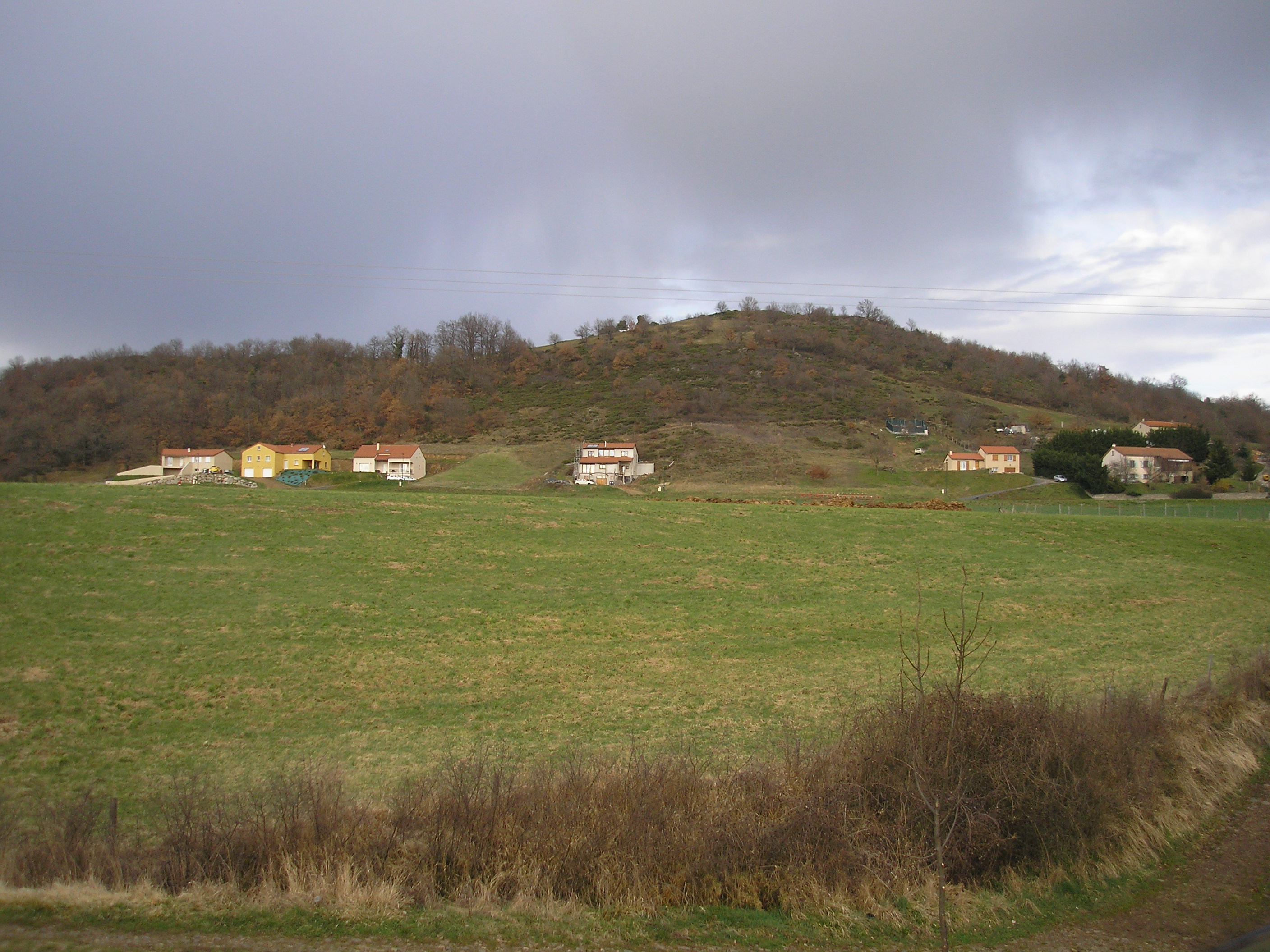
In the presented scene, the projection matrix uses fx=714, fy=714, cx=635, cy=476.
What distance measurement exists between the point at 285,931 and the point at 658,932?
11.1ft

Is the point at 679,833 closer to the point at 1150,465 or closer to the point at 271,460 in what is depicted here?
the point at 271,460

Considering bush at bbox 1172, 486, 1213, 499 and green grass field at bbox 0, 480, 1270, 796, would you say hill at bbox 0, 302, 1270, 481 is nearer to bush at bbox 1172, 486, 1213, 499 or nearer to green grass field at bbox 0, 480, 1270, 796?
bush at bbox 1172, 486, 1213, 499

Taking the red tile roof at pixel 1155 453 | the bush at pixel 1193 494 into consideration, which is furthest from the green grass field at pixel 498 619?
the red tile roof at pixel 1155 453

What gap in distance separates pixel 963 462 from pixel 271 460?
88219mm

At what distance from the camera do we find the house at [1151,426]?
325 ft

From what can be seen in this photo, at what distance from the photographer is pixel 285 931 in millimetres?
6320

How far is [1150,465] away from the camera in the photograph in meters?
→ 87.0

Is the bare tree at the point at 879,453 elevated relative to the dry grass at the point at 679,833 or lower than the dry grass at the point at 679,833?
elevated

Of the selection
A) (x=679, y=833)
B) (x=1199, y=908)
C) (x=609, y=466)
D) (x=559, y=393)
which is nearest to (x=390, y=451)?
(x=609, y=466)

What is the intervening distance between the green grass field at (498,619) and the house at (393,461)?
50681 millimetres

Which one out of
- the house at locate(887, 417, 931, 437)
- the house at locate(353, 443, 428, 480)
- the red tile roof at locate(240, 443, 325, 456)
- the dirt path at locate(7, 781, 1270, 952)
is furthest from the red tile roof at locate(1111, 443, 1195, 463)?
the red tile roof at locate(240, 443, 325, 456)

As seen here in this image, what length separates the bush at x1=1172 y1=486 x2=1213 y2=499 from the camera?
71875mm

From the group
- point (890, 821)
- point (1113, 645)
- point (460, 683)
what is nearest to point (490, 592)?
point (460, 683)

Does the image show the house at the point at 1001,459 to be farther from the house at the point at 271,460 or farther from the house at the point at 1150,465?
the house at the point at 271,460
